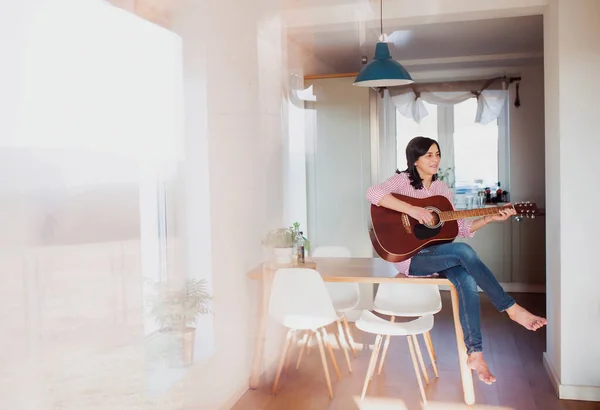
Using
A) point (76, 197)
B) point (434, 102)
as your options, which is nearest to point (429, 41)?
point (434, 102)

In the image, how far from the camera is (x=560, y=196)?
2.92 meters

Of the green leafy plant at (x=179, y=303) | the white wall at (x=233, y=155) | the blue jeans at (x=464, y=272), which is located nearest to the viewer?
the green leafy plant at (x=179, y=303)

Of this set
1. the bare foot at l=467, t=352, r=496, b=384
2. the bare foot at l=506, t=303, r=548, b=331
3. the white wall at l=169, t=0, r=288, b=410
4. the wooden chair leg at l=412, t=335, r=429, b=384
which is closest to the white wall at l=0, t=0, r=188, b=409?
the white wall at l=169, t=0, r=288, b=410

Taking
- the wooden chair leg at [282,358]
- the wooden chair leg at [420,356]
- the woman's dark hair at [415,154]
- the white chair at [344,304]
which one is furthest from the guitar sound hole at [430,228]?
the wooden chair leg at [282,358]

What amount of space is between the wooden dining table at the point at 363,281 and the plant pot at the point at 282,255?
23mm

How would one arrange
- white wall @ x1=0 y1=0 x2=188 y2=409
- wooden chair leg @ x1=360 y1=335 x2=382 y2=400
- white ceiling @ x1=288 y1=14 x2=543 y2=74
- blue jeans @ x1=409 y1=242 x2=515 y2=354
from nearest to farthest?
white wall @ x1=0 y1=0 x2=188 y2=409
blue jeans @ x1=409 y1=242 x2=515 y2=354
wooden chair leg @ x1=360 y1=335 x2=382 y2=400
white ceiling @ x1=288 y1=14 x2=543 y2=74

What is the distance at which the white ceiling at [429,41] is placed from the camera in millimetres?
3133

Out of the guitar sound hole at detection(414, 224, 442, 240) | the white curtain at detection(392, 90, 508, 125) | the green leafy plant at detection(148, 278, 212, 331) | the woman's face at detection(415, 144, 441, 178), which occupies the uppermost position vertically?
the white curtain at detection(392, 90, 508, 125)

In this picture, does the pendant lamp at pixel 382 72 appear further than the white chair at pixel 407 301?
Yes

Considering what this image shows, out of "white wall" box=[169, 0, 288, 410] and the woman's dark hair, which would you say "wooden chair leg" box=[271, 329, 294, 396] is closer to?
"white wall" box=[169, 0, 288, 410]

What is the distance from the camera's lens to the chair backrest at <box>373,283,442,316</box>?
2779 mm

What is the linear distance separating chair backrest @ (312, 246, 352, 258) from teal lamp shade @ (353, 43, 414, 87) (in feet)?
2.73

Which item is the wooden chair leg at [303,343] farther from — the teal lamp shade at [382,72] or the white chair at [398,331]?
the teal lamp shade at [382,72]

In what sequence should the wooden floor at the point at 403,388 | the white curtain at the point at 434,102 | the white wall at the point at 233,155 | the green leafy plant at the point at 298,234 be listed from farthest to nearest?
the white curtain at the point at 434,102, the green leafy plant at the point at 298,234, the wooden floor at the point at 403,388, the white wall at the point at 233,155
